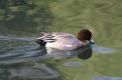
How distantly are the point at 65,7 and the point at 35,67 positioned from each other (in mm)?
5038

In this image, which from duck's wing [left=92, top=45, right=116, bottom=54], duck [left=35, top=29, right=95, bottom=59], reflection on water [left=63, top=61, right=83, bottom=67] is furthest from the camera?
duck [left=35, top=29, right=95, bottom=59]

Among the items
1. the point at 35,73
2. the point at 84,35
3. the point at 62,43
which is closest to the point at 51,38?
the point at 62,43

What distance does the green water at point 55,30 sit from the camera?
820 centimetres

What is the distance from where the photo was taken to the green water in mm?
8203

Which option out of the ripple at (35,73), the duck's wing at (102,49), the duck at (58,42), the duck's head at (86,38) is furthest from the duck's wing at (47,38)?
the ripple at (35,73)

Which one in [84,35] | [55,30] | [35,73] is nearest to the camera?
[35,73]

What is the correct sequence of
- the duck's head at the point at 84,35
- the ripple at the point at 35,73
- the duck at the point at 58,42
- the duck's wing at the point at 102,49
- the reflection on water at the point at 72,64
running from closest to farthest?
the ripple at the point at 35,73
the reflection on water at the point at 72,64
the duck's wing at the point at 102,49
the duck at the point at 58,42
the duck's head at the point at 84,35

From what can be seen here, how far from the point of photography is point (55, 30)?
1070 cm

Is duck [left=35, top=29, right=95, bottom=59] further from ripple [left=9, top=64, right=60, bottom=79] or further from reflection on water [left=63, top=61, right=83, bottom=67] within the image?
ripple [left=9, top=64, right=60, bottom=79]

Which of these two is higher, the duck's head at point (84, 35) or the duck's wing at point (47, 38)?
the duck's head at point (84, 35)

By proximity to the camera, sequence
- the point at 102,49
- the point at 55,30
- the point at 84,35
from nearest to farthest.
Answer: the point at 102,49, the point at 84,35, the point at 55,30

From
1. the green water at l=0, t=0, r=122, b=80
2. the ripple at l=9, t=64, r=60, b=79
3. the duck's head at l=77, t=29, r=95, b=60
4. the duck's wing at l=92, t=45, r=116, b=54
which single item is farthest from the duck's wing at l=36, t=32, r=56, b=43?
the ripple at l=9, t=64, r=60, b=79

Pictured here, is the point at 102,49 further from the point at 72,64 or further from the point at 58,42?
the point at 72,64

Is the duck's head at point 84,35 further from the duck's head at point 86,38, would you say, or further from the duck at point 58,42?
the duck at point 58,42
